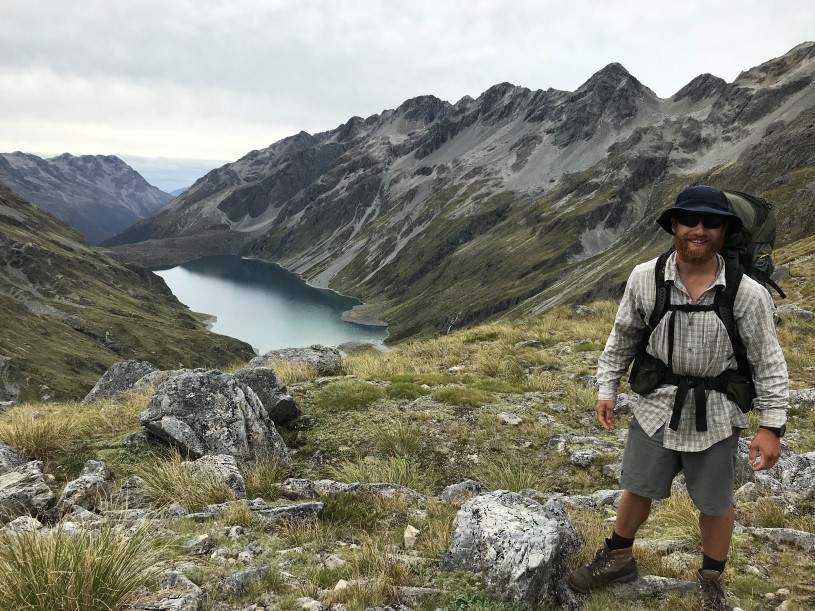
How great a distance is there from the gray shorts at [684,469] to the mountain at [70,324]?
333 ft

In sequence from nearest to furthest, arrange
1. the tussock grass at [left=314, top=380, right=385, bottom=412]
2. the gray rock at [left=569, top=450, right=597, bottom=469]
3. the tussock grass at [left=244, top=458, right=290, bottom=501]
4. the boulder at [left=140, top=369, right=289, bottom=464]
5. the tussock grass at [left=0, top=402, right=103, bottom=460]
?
the tussock grass at [left=244, top=458, right=290, bottom=501]
the tussock grass at [left=0, top=402, right=103, bottom=460]
the boulder at [left=140, top=369, right=289, bottom=464]
the gray rock at [left=569, top=450, right=597, bottom=469]
the tussock grass at [left=314, top=380, right=385, bottom=412]

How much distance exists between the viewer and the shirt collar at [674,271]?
14.6 feet

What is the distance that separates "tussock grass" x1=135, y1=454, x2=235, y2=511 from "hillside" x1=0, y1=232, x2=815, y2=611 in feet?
0.09

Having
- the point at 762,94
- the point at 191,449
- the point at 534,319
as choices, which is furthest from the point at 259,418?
the point at 762,94

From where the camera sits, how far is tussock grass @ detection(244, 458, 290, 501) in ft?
23.7

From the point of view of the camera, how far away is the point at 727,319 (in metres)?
4.42

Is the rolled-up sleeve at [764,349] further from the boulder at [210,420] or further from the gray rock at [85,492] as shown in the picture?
the gray rock at [85,492]

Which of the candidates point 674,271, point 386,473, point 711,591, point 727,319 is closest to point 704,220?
point 674,271

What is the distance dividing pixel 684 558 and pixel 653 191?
206 meters

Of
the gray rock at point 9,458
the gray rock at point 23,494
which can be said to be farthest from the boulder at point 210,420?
the gray rock at point 23,494

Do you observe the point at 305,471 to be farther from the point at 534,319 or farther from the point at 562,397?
the point at 534,319

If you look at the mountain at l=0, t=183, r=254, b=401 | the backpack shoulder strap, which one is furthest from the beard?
the mountain at l=0, t=183, r=254, b=401

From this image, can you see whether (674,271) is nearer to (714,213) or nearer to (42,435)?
(714,213)

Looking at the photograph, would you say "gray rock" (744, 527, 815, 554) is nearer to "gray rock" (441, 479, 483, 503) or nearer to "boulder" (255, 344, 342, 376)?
"gray rock" (441, 479, 483, 503)
